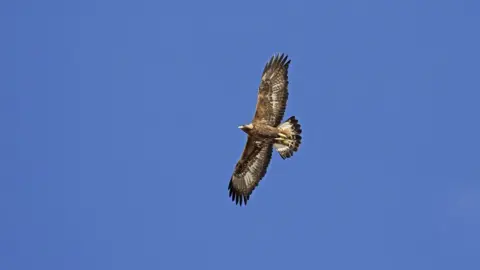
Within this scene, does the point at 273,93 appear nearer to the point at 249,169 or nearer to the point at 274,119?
the point at 274,119

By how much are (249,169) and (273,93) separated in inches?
105

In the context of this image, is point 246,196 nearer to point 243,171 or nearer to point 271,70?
point 243,171

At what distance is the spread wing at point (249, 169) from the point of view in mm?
33156

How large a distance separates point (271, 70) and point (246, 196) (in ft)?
13.5

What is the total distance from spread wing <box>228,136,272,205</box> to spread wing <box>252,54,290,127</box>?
86 cm

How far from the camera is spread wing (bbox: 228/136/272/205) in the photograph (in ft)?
109

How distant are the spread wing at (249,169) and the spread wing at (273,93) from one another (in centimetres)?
86

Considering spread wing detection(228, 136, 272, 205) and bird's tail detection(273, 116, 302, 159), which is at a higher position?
bird's tail detection(273, 116, 302, 159)

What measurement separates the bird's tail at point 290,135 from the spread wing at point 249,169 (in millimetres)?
552

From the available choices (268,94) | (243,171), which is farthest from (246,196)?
(268,94)

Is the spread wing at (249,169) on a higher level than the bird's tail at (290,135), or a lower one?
lower

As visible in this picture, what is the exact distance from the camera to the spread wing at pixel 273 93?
106 ft

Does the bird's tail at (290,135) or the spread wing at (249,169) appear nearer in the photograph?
the bird's tail at (290,135)

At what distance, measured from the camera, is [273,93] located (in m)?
32.4
